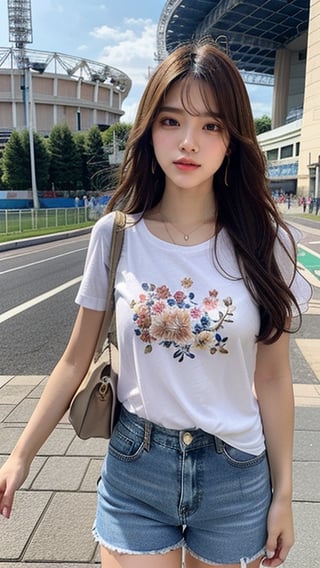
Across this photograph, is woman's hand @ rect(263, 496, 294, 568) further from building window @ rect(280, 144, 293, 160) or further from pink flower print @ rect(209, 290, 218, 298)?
building window @ rect(280, 144, 293, 160)

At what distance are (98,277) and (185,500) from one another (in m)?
A: 0.65

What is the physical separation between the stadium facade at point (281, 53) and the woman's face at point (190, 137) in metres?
47.6

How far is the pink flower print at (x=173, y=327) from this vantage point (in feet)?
4.13

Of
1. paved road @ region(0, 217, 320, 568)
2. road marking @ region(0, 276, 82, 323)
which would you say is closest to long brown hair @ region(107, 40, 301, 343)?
paved road @ region(0, 217, 320, 568)

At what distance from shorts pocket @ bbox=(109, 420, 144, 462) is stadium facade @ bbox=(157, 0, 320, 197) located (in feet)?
157

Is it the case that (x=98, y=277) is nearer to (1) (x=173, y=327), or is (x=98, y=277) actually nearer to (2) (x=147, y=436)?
(1) (x=173, y=327)

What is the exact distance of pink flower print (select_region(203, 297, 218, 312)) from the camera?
128 cm

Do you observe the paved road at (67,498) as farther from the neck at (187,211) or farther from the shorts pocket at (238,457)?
the neck at (187,211)

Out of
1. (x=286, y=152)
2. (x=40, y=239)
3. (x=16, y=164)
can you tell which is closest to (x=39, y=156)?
(x=16, y=164)

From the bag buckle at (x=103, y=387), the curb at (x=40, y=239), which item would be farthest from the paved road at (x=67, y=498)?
the curb at (x=40, y=239)

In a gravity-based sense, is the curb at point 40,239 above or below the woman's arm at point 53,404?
below

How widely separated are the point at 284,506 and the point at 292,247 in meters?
0.73

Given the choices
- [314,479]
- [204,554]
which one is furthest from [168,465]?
[314,479]

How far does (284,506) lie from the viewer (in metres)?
1.32
